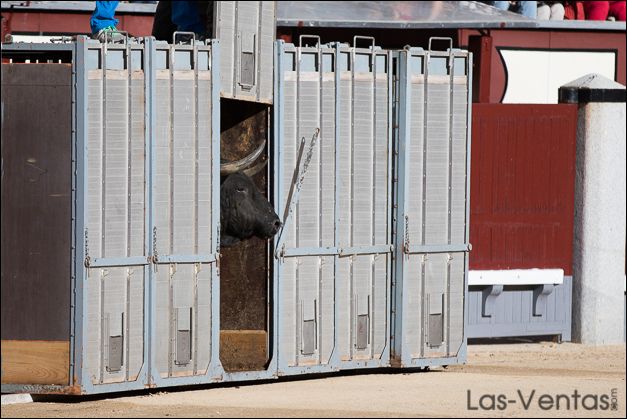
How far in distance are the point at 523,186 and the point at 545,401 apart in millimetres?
5091

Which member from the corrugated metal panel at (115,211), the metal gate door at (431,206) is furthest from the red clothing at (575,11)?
the corrugated metal panel at (115,211)

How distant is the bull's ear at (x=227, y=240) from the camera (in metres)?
12.8

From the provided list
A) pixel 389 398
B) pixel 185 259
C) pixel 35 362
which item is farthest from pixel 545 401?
pixel 35 362

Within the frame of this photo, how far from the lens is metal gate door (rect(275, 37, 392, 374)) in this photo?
42.6 feet

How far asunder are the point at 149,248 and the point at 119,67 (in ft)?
4.83

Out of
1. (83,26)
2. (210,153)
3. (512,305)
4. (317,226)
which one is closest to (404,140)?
(317,226)

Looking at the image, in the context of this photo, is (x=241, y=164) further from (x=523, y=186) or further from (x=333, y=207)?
(x=523, y=186)

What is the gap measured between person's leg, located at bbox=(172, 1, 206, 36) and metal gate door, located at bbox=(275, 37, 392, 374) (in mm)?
722

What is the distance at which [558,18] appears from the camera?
72.7 feet

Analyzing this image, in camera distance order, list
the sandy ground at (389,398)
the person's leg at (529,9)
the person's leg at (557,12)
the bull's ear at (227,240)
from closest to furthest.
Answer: the sandy ground at (389,398) → the bull's ear at (227,240) → the person's leg at (529,9) → the person's leg at (557,12)

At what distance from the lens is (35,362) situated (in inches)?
467

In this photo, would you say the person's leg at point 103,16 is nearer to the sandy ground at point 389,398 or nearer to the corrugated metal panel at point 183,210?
the corrugated metal panel at point 183,210

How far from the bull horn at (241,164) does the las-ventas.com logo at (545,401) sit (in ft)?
8.87

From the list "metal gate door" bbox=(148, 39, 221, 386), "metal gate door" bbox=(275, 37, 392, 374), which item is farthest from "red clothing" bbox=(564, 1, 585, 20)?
"metal gate door" bbox=(148, 39, 221, 386)
